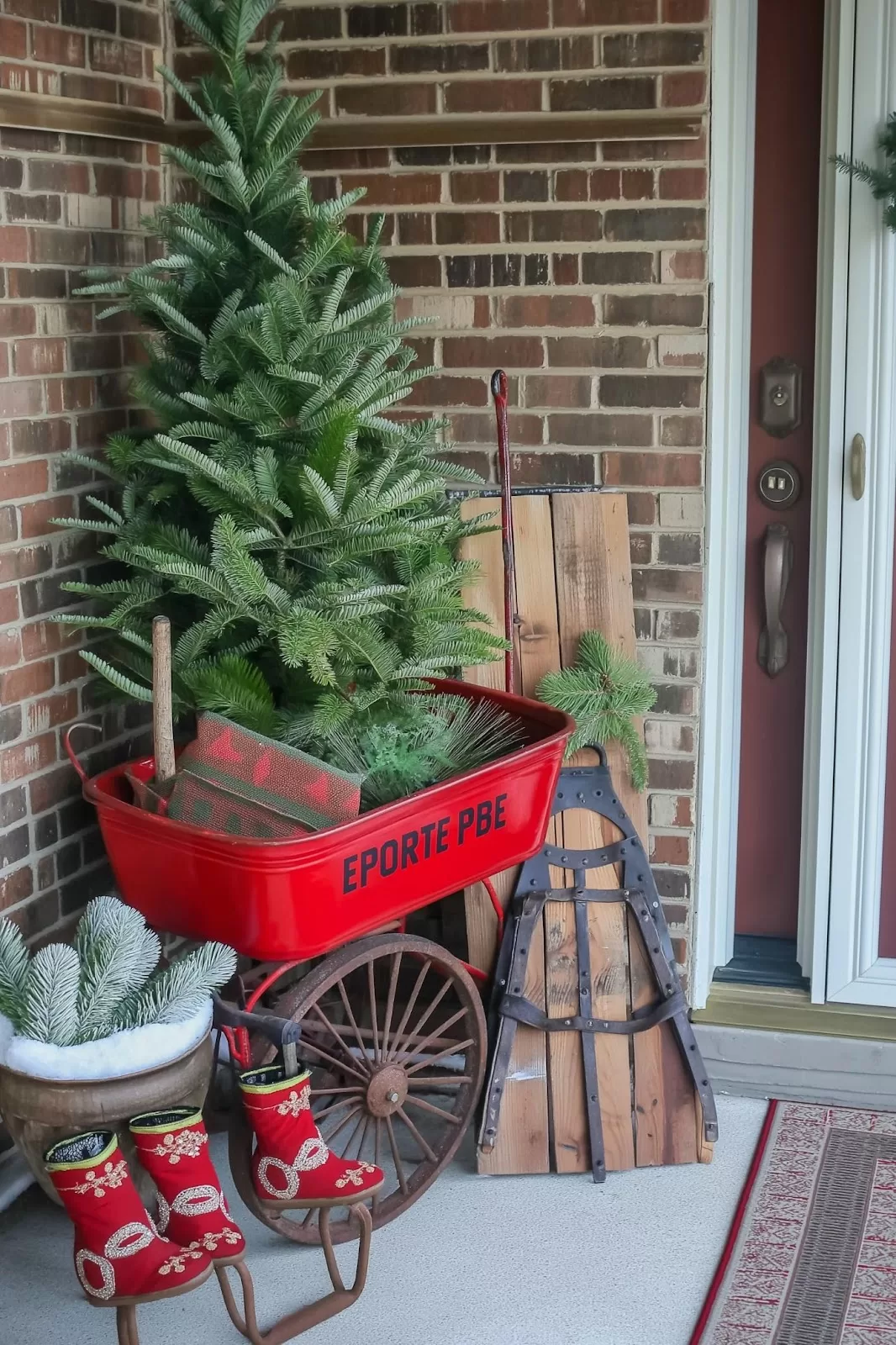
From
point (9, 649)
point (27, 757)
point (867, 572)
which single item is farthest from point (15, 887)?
point (867, 572)

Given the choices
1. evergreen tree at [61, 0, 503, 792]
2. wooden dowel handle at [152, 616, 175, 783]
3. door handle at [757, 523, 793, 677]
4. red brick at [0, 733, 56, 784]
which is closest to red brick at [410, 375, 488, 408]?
evergreen tree at [61, 0, 503, 792]

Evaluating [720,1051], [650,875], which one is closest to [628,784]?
[650,875]

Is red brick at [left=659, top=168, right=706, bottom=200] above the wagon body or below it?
above

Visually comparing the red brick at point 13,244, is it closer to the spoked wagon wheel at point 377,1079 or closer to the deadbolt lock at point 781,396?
the spoked wagon wheel at point 377,1079

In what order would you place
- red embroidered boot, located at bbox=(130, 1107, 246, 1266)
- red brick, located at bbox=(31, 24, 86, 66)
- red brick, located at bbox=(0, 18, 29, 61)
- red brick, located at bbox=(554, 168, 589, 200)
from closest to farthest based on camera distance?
red embroidered boot, located at bbox=(130, 1107, 246, 1266), red brick, located at bbox=(0, 18, 29, 61), red brick, located at bbox=(31, 24, 86, 66), red brick, located at bbox=(554, 168, 589, 200)

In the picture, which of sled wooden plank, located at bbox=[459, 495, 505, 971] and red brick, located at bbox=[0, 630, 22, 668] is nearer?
red brick, located at bbox=[0, 630, 22, 668]

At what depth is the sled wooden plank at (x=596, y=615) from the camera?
3098 millimetres

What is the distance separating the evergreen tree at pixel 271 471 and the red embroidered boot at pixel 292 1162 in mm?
618

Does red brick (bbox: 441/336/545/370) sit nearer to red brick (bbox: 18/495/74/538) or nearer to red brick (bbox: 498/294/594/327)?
red brick (bbox: 498/294/594/327)

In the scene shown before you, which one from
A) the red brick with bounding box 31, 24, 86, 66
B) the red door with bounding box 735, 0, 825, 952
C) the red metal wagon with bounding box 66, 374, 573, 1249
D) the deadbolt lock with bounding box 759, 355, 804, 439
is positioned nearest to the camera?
the red metal wagon with bounding box 66, 374, 573, 1249

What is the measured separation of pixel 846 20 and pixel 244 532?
5.69 ft

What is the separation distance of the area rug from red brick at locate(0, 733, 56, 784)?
1.61 m

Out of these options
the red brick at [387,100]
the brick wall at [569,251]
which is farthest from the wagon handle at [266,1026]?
the red brick at [387,100]

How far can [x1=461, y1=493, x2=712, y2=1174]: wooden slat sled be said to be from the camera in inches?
120
